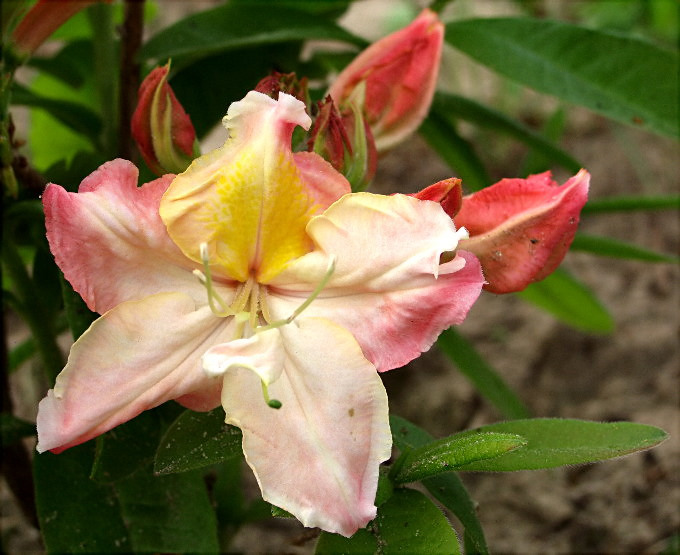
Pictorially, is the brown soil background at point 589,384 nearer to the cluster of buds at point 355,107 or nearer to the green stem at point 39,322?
the green stem at point 39,322

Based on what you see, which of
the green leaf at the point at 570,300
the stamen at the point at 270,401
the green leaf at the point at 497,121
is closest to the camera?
the stamen at the point at 270,401

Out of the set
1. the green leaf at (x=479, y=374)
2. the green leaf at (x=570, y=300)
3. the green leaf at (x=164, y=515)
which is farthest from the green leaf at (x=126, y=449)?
the green leaf at (x=570, y=300)

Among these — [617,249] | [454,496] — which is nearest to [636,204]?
[617,249]

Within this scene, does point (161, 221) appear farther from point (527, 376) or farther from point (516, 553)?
point (527, 376)

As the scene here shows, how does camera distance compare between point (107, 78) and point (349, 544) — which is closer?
point (349, 544)

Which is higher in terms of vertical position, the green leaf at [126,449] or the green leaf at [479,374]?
the green leaf at [126,449]

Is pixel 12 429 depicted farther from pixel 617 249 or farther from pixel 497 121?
pixel 617 249

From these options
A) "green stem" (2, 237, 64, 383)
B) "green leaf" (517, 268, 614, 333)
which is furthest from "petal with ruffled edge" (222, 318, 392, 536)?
"green leaf" (517, 268, 614, 333)
